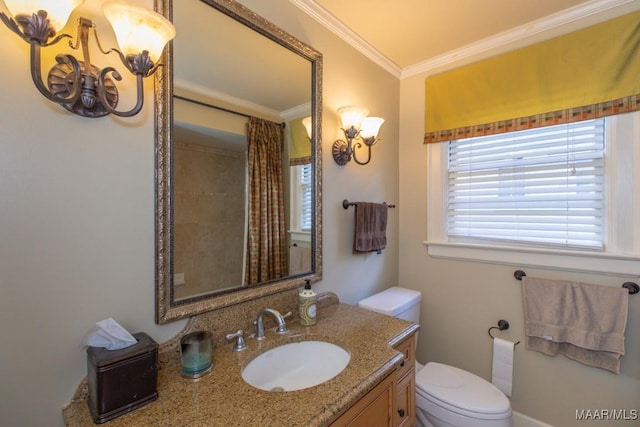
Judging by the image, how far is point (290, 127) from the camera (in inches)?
56.9

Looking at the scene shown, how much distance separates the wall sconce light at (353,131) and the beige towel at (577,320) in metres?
1.27

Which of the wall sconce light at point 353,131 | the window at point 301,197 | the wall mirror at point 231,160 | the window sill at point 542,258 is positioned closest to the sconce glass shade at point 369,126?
the wall sconce light at point 353,131

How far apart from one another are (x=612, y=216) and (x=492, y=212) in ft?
1.79

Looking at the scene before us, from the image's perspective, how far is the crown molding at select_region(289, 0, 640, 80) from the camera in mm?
1471

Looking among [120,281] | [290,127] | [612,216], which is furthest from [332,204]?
[612,216]

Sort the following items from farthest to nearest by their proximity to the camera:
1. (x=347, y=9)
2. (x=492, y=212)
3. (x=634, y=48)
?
(x=492, y=212), (x=347, y=9), (x=634, y=48)

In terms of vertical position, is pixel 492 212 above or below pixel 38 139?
below

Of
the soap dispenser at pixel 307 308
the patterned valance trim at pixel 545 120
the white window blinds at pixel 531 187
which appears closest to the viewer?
the soap dispenser at pixel 307 308

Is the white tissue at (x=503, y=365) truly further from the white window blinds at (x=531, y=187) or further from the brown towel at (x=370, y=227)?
the brown towel at (x=370, y=227)

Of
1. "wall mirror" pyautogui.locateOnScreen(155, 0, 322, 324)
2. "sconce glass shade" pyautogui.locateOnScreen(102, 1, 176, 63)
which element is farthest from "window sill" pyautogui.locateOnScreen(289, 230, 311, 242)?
"sconce glass shade" pyautogui.locateOnScreen(102, 1, 176, 63)

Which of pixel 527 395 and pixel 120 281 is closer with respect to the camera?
pixel 120 281

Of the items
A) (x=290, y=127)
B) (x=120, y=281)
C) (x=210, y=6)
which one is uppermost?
(x=210, y=6)

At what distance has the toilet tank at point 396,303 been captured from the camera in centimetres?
169

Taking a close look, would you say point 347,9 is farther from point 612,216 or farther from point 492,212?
point 612,216
